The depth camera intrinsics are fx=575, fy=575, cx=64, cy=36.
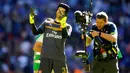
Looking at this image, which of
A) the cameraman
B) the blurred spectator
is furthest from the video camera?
the blurred spectator

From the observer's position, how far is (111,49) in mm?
10094

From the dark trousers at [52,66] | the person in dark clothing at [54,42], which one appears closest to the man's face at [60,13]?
the person in dark clothing at [54,42]

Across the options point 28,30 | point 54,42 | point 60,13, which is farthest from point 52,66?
point 28,30

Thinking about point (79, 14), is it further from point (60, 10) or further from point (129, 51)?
point (129, 51)

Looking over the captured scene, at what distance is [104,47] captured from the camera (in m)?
10.1

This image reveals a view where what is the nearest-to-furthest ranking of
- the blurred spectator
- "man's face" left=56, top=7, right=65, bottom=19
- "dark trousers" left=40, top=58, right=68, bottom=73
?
"dark trousers" left=40, top=58, right=68, bottom=73
"man's face" left=56, top=7, right=65, bottom=19
the blurred spectator

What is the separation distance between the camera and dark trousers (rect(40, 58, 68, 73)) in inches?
396

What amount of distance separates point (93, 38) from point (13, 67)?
18.7ft

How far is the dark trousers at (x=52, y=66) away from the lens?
10055 mm

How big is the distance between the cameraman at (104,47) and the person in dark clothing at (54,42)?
489mm

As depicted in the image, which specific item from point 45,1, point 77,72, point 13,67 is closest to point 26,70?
point 13,67

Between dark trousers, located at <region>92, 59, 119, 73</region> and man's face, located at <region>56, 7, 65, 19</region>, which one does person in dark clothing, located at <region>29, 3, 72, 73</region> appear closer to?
man's face, located at <region>56, 7, 65, 19</region>

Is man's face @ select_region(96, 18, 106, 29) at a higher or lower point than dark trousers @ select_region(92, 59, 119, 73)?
higher

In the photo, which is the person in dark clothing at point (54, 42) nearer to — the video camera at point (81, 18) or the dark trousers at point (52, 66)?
the dark trousers at point (52, 66)
